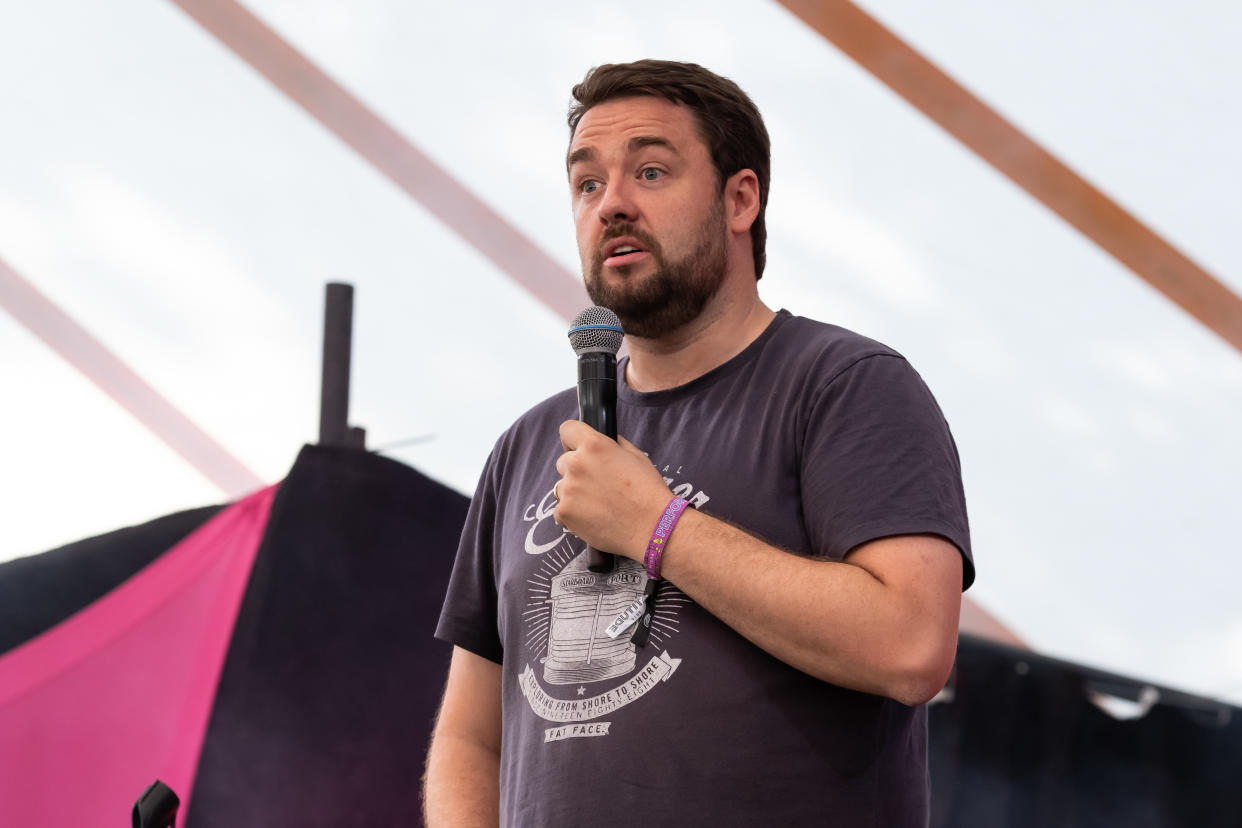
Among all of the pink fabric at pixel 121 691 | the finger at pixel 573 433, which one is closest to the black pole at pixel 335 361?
the pink fabric at pixel 121 691

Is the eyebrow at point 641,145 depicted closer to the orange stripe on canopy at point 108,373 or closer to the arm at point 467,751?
the arm at point 467,751

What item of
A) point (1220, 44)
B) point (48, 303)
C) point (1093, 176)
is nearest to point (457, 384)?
point (48, 303)

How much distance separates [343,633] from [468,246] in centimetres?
216

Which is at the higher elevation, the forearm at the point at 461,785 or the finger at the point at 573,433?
the finger at the point at 573,433

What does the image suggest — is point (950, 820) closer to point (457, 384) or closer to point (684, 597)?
point (457, 384)

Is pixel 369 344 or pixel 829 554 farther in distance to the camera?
pixel 369 344

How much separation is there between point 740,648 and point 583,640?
0.52ft

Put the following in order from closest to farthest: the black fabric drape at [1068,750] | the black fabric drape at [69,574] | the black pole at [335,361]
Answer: the black fabric drape at [69,574] → the black pole at [335,361] → the black fabric drape at [1068,750]

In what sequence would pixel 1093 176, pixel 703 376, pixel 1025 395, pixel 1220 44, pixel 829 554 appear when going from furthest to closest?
1. pixel 1025 395
2. pixel 1093 176
3. pixel 1220 44
4. pixel 703 376
5. pixel 829 554

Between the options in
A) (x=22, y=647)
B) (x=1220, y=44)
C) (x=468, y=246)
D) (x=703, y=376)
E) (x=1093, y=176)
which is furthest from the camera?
(x=468, y=246)

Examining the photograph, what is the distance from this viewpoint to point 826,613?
3.19 ft

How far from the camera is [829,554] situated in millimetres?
1034

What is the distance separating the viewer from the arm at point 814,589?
0.97 metres

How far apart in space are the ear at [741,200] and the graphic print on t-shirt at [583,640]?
0.38m
